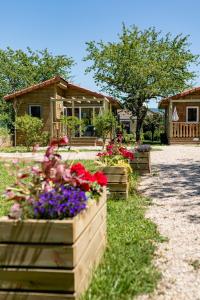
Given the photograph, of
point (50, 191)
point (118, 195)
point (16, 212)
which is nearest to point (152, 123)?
point (118, 195)

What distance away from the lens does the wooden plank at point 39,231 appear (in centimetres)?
281

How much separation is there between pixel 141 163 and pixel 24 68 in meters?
37.2

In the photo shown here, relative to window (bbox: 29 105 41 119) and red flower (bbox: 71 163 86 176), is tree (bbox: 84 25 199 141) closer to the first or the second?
window (bbox: 29 105 41 119)

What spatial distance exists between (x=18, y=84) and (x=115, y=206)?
43.0 metres

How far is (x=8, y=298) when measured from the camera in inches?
115

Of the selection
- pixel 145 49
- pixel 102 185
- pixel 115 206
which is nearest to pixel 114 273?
pixel 102 185

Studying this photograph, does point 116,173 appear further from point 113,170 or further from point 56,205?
point 56,205

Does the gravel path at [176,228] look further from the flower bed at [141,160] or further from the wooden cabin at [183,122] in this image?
the wooden cabin at [183,122]

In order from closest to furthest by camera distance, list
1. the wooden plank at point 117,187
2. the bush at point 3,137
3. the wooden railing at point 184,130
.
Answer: the wooden plank at point 117,187
the bush at point 3,137
the wooden railing at point 184,130

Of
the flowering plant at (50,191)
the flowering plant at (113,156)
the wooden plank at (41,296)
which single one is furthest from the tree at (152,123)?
the wooden plank at (41,296)

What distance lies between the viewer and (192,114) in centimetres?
2939

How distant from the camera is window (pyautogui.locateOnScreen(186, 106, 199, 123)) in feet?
95.9

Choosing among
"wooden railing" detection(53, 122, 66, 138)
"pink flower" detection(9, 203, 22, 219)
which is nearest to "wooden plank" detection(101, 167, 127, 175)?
"pink flower" detection(9, 203, 22, 219)

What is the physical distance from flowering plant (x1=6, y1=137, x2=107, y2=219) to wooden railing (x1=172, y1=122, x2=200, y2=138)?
998 inches
